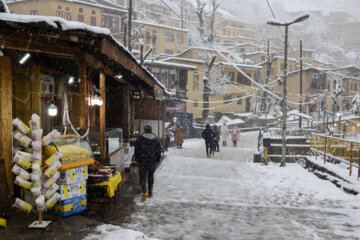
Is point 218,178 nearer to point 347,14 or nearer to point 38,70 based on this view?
point 38,70

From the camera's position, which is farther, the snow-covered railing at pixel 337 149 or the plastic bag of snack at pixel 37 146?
the snow-covered railing at pixel 337 149

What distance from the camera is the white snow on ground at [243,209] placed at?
Result: 571cm

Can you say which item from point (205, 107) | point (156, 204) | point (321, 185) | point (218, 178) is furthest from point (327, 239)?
point (205, 107)

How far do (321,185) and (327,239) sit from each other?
485cm

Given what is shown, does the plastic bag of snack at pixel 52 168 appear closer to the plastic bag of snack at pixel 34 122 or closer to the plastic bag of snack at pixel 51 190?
the plastic bag of snack at pixel 51 190

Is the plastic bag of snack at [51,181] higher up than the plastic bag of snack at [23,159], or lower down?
lower down

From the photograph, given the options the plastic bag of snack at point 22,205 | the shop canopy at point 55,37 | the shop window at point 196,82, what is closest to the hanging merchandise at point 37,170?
the plastic bag of snack at point 22,205

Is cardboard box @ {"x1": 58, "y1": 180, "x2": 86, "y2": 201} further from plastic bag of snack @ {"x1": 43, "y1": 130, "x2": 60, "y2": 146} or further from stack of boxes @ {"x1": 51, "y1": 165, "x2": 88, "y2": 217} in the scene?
plastic bag of snack @ {"x1": 43, "y1": 130, "x2": 60, "y2": 146}

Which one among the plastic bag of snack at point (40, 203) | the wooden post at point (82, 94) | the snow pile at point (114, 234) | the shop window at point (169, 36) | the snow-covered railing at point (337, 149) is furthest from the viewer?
the shop window at point (169, 36)

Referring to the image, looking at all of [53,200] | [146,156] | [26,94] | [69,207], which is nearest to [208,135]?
[146,156]

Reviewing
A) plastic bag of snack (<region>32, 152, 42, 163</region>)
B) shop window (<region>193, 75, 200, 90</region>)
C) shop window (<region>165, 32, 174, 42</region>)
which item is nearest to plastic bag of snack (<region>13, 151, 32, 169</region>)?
plastic bag of snack (<region>32, 152, 42, 163</region>)

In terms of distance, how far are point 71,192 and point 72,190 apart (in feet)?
0.15

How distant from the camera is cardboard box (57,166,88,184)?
566 centimetres

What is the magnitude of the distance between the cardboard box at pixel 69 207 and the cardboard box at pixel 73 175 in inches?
14.8
